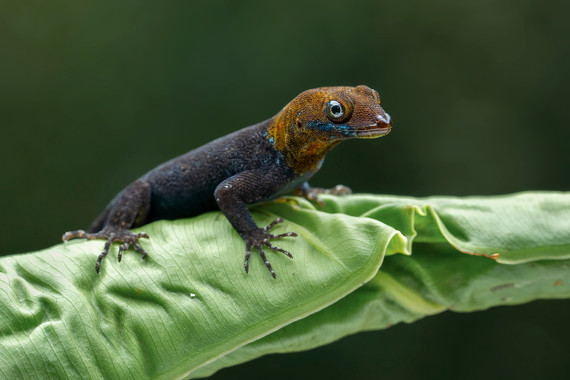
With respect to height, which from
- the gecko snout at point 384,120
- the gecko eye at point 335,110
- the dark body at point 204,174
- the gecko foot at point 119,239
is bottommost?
the gecko foot at point 119,239

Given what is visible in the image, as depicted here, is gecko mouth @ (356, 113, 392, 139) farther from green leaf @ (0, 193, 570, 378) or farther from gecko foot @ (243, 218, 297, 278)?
gecko foot @ (243, 218, 297, 278)

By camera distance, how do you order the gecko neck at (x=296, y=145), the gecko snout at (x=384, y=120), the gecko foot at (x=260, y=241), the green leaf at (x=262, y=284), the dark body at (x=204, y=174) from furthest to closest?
the dark body at (x=204, y=174)
the gecko neck at (x=296, y=145)
the gecko snout at (x=384, y=120)
the gecko foot at (x=260, y=241)
the green leaf at (x=262, y=284)

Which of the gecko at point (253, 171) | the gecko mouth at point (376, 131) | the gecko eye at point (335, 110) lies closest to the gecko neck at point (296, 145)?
the gecko at point (253, 171)

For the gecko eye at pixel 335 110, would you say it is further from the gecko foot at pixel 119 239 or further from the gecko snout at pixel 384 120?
the gecko foot at pixel 119 239

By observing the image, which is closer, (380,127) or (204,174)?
(380,127)

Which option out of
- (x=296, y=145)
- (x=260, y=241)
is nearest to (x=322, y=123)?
(x=296, y=145)

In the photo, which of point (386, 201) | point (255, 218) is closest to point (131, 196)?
point (255, 218)

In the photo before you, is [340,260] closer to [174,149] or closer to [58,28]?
[174,149]

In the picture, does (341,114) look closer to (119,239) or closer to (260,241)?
(260,241)
